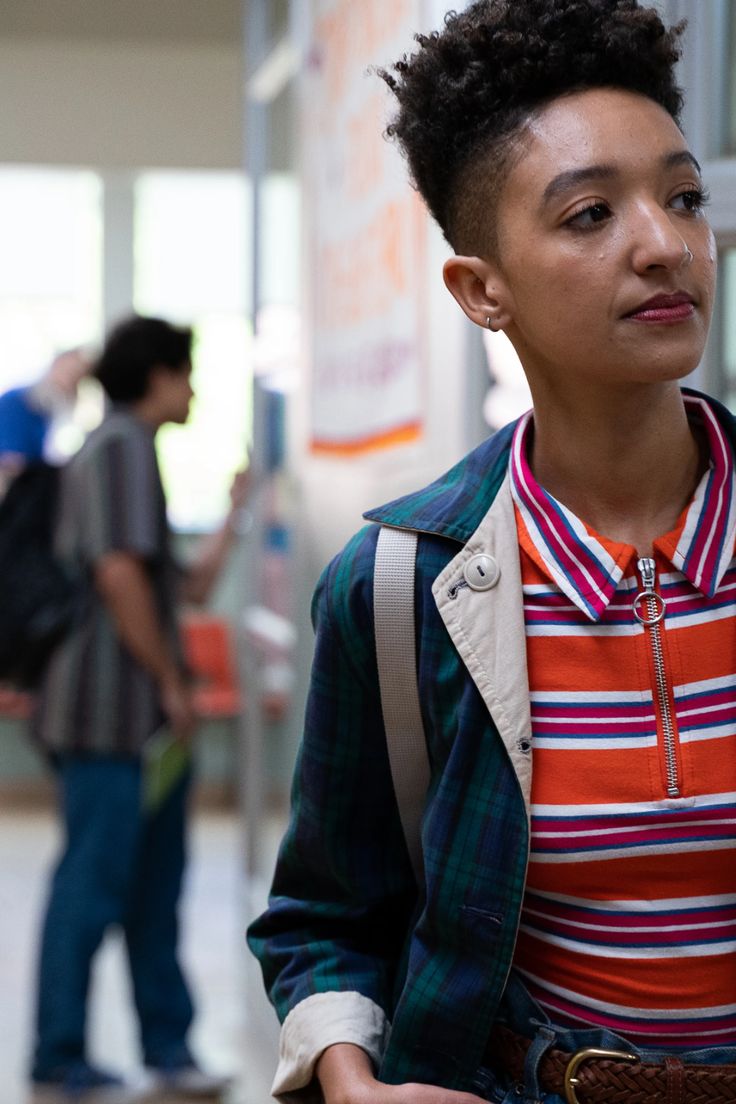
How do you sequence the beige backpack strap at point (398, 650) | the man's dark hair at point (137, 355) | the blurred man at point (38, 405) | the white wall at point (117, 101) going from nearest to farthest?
the beige backpack strap at point (398, 650), the man's dark hair at point (137, 355), the blurred man at point (38, 405), the white wall at point (117, 101)

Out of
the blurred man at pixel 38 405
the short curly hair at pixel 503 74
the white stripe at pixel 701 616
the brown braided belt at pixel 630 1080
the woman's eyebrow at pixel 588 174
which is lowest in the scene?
the brown braided belt at pixel 630 1080

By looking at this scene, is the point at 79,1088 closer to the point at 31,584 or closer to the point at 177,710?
the point at 177,710

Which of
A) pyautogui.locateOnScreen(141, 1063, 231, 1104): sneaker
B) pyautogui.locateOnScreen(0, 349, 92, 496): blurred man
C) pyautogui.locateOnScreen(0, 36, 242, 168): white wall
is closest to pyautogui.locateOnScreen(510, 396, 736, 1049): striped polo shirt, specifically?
pyautogui.locateOnScreen(141, 1063, 231, 1104): sneaker

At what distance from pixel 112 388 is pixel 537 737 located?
2858 millimetres

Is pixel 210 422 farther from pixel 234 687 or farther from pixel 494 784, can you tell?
pixel 494 784

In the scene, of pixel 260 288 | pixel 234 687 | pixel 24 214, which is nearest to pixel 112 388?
pixel 260 288

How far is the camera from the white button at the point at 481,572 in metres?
1.12

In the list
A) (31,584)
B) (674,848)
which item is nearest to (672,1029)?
(674,848)

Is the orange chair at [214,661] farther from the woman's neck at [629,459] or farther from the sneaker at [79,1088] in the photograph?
the woman's neck at [629,459]

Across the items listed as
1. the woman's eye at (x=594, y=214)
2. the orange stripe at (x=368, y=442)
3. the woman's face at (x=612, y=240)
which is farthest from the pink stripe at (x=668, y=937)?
the orange stripe at (x=368, y=442)

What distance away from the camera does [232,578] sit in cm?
801

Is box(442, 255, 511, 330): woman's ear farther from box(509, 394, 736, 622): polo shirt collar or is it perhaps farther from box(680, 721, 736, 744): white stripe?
box(680, 721, 736, 744): white stripe

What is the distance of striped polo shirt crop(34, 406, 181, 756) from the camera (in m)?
3.55

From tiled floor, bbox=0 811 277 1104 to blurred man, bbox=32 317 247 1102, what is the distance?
199mm
